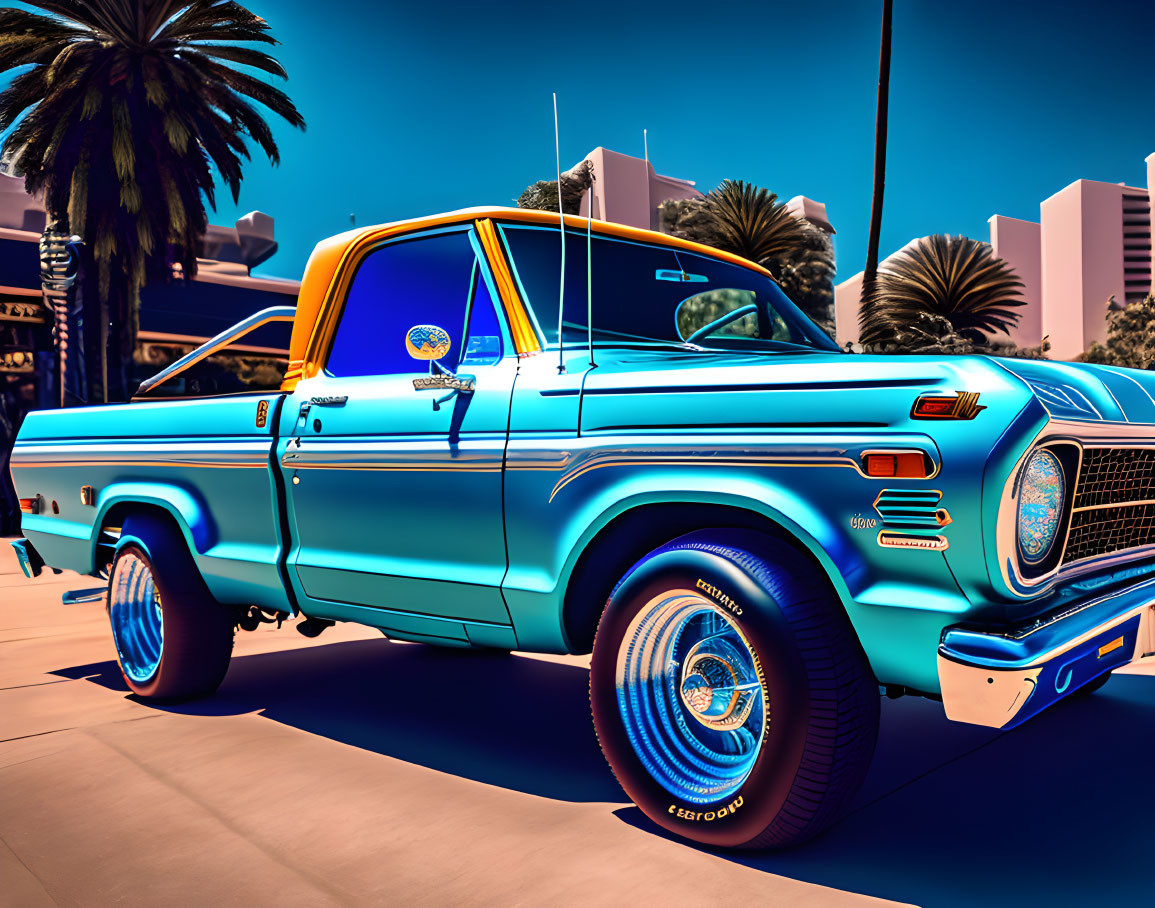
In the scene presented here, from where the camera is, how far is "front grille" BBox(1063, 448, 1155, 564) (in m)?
2.93

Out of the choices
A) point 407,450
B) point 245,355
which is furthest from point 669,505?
point 245,355

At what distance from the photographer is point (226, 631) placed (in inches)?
194

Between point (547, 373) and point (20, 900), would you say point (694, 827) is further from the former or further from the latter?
point (20, 900)

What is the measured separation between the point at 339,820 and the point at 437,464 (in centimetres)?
126

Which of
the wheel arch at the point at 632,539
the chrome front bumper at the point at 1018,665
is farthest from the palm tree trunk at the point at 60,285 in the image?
the chrome front bumper at the point at 1018,665

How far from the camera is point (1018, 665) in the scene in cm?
241

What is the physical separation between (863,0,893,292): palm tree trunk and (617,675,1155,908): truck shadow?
1470cm

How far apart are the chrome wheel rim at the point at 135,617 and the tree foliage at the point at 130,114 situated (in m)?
14.9

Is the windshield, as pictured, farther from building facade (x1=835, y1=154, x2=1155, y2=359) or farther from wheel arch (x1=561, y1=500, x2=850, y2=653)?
building facade (x1=835, y1=154, x2=1155, y2=359)

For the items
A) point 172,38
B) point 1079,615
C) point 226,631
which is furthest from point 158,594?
point 172,38

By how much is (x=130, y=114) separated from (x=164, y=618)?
52.4 ft

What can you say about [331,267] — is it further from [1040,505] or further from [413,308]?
[1040,505]

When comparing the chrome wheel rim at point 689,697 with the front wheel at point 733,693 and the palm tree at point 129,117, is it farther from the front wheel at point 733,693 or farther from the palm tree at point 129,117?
the palm tree at point 129,117

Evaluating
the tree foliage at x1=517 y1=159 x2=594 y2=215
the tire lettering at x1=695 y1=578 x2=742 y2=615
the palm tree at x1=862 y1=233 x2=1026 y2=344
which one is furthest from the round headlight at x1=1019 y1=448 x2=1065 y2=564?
the tree foliage at x1=517 y1=159 x2=594 y2=215
